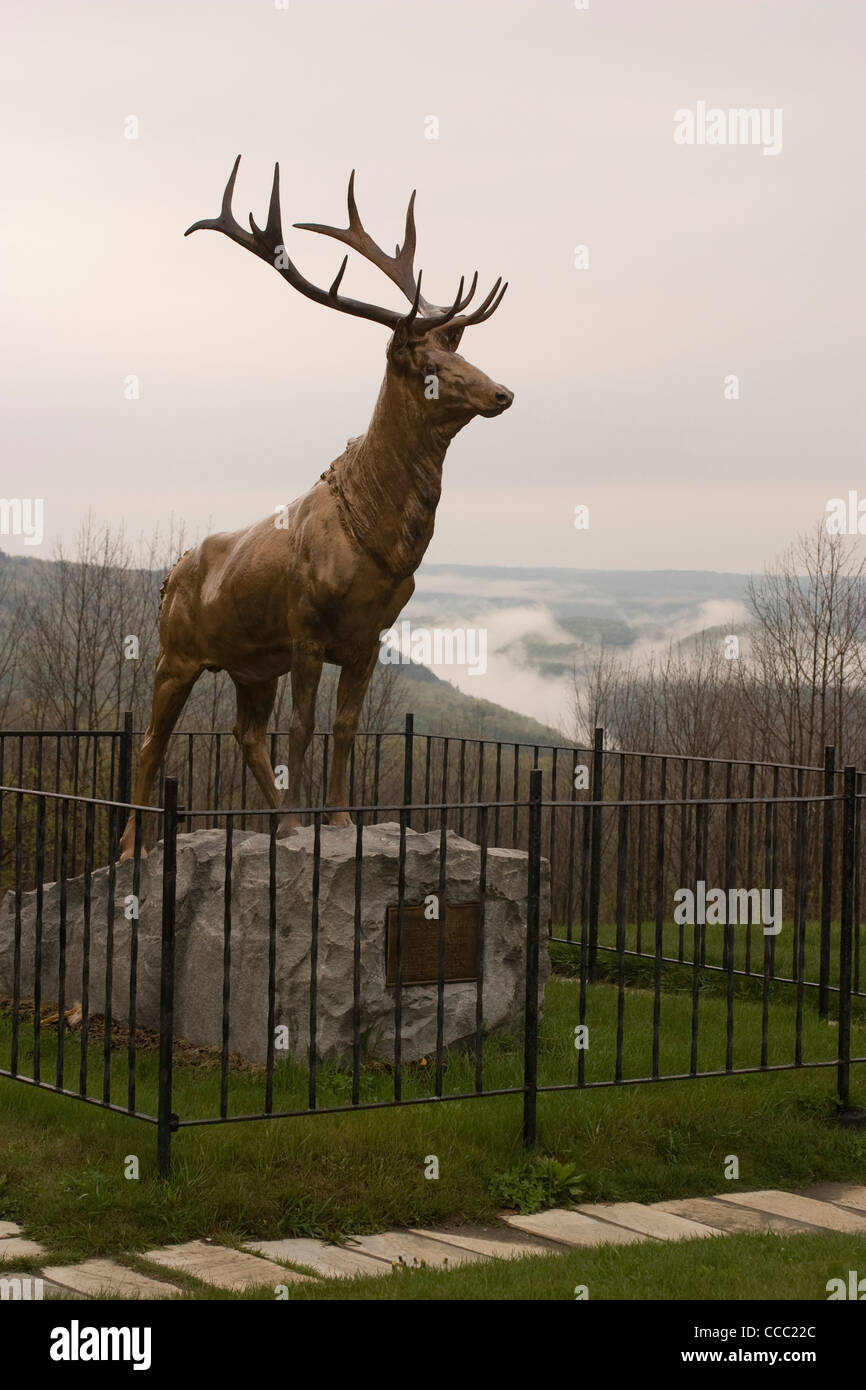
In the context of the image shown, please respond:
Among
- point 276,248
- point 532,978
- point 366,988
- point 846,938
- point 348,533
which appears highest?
point 276,248

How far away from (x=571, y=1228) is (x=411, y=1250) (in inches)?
27.2

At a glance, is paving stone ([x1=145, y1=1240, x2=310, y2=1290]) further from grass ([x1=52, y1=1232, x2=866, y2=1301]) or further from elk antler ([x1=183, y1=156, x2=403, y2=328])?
elk antler ([x1=183, y1=156, x2=403, y2=328])

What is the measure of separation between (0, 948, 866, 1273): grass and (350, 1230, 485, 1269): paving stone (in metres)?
0.10

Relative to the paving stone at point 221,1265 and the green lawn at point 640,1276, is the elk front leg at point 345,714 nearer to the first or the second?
the paving stone at point 221,1265

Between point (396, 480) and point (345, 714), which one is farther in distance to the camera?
point (345, 714)

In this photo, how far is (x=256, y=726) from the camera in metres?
9.02

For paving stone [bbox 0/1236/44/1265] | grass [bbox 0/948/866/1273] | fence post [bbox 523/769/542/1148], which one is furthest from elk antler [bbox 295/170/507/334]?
paving stone [bbox 0/1236/44/1265]

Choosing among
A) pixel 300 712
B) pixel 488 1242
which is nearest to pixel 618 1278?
pixel 488 1242

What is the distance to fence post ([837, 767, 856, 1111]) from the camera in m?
6.92

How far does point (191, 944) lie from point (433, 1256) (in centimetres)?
291

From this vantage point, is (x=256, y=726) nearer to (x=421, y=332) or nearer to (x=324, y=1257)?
(x=421, y=332)

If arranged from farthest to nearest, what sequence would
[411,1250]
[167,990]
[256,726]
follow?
[256,726] → [167,990] → [411,1250]
